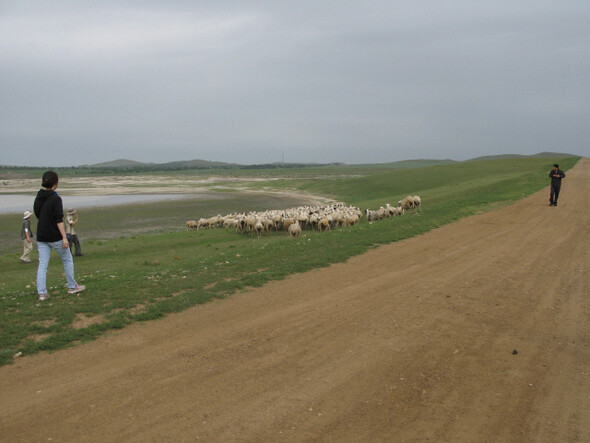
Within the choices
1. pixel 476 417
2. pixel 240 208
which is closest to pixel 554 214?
pixel 476 417

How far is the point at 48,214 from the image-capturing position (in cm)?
761

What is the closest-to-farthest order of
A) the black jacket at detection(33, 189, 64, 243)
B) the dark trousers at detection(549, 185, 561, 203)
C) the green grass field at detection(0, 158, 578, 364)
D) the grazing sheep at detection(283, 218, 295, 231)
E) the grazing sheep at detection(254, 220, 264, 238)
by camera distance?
the green grass field at detection(0, 158, 578, 364) → the black jacket at detection(33, 189, 64, 243) → the dark trousers at detection(549, 185, 561, 203) → the grazing sheep at detection(254, 220, 264, 238) → the grazing sheep at detection(283, 218, 295, 231)

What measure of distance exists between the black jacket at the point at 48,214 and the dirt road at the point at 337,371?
2721 mm

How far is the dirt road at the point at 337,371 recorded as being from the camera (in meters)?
4.12

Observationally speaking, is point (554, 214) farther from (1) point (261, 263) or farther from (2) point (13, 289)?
(2) point (13, 289)

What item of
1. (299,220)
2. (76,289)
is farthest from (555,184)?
(76,289)

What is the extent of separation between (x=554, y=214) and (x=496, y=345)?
553 inches

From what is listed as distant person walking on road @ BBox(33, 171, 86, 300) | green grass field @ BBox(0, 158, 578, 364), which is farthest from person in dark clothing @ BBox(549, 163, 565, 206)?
distant person walking on road @ BBox(33, 171, 86, 300)

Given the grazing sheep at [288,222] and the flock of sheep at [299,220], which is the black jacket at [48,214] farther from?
the grazing sheep at [288,222]

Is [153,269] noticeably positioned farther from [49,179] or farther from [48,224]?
[49,179]

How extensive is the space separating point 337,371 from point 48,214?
5.91 metres

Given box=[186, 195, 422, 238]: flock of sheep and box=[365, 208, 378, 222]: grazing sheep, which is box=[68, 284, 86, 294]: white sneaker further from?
box=[365, 208, 378, 222]: grazing sheep

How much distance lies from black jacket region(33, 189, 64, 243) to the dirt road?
8.93 feet

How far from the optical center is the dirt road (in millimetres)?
4121
